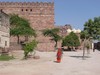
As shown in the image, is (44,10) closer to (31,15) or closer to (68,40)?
(31,15)

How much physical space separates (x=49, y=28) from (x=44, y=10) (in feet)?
12.2

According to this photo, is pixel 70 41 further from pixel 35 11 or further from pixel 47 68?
pixel 47 68

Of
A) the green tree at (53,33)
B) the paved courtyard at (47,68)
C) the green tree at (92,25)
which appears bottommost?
the paved courtyard at (47,68)

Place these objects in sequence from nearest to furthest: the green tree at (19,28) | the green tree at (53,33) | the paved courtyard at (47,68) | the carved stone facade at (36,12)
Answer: the paved courtyard at (47,68)
the green tree at (19,28)
the green tree at (53,33)
the carved stone facade at (36,12)

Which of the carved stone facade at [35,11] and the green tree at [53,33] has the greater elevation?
the carved stone facade at [35,11]

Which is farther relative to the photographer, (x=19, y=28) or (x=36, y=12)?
(x=36, y=12)

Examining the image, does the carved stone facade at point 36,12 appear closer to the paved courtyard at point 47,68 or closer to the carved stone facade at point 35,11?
the carved stone facade at point 35,11

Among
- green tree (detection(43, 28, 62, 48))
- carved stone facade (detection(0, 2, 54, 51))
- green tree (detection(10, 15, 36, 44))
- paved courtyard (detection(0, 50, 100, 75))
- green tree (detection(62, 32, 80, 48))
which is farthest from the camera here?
carved stone facade (detection(0, 2, 54, 51))

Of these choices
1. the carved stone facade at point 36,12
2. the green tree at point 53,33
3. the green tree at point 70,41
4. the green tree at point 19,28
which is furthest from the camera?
the carved stone facade at point 36,12

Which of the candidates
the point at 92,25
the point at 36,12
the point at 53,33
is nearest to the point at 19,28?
the point at 53,33

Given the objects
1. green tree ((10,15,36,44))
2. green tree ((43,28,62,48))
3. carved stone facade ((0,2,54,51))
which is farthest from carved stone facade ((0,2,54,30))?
green tree ((10,15,36,44))

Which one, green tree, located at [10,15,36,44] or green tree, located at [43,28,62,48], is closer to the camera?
green tree, located at [10,15,36,44]

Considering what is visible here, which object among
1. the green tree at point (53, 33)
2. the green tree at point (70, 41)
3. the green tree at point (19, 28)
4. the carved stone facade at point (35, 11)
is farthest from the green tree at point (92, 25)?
the green tree at point (19, 28)

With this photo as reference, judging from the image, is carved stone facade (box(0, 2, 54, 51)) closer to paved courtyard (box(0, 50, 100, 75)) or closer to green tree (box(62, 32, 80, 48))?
green tree (box(62, 32, 80, 48))
